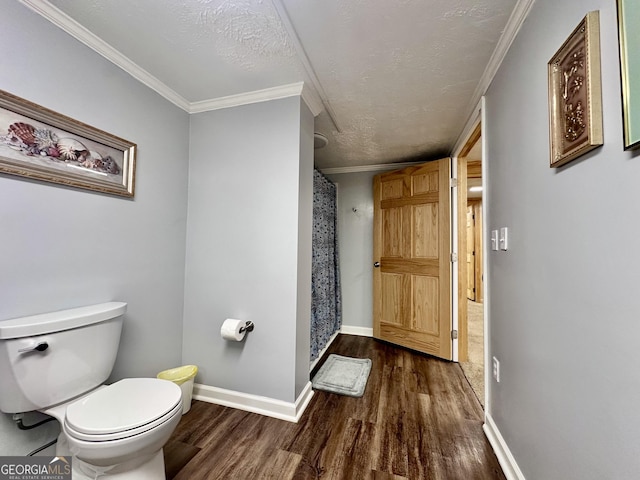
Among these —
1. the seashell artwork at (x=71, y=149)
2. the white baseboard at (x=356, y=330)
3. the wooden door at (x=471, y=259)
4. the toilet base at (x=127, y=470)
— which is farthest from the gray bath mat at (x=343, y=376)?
the wooden door at (x=471, y=259)

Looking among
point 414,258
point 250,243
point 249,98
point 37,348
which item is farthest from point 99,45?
point 414,258

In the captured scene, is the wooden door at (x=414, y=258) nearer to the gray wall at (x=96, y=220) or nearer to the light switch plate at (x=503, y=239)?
the light switch plate at (x=503, y=239)

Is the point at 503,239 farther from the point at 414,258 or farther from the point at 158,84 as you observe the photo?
the point at 158,84

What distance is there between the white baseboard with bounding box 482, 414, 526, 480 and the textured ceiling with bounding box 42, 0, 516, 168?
2.09 m

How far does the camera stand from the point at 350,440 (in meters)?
1.45

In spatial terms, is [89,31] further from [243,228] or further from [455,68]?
[455,68]

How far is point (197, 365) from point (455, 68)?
263 centimetres

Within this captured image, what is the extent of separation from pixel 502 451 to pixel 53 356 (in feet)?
7.16

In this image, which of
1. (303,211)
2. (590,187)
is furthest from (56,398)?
(590,187)

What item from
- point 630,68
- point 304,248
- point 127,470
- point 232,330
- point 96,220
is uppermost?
point 630,68

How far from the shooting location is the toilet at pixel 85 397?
0.93 m

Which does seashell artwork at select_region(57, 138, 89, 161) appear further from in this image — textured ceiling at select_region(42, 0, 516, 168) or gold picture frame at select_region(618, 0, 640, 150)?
gold picture frame at select_region(618, 0, 640, 150)

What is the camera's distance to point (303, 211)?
5.76 feet

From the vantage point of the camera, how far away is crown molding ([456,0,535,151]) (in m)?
1.08
